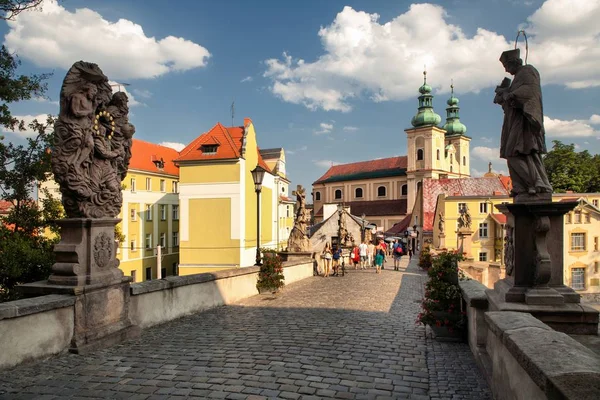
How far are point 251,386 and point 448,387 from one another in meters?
2.08

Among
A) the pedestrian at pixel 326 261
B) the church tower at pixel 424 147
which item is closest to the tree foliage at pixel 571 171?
the church tower at pixel 424 147

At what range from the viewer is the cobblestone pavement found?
14.6 ft

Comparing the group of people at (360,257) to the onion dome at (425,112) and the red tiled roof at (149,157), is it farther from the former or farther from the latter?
the onion dome at (425,112)

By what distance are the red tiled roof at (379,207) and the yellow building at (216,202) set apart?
48573 mm

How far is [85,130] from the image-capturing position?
6.14 m

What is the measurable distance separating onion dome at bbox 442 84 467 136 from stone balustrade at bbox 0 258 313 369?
283 feet

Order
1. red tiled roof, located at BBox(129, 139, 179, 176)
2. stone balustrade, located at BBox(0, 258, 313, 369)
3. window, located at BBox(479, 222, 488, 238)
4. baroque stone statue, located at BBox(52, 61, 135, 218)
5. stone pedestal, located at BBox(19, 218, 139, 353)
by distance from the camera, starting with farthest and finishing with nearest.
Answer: window, located at BBox(479, 222, 488, 238) < red tiled roof, located at BBox(129, 139, 179, 176) < baroque stone statue, located at BBox(52, 61, 135, 218) < stone pedestal, located at BBox(19, 218, 139, 353) < stone balustrade, located at BBox(0, 258, 313, 369)

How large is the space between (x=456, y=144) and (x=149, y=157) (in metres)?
64.7

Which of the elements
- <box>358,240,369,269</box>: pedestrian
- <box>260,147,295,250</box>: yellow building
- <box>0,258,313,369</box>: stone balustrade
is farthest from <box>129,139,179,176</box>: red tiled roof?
<box>0,258,313,369</box>: stone balustrade

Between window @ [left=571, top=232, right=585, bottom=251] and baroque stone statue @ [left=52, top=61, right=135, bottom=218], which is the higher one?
baroque stone statue @ [left=52, top=61, right=135, bottom=218]

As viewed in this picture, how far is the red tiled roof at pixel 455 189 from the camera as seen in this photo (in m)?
48.2

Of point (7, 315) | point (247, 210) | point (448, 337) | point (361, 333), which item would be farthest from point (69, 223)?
point (247, 210)

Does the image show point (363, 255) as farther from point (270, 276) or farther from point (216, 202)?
point (216, 202)

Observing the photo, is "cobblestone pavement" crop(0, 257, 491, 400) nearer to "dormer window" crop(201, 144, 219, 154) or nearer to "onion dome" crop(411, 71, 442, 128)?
"dormer window" crop(201, 144, 219, 154)
